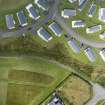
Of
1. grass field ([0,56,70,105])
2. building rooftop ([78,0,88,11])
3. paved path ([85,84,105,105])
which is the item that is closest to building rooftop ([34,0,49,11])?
building rooftop ([78,0,88,11])

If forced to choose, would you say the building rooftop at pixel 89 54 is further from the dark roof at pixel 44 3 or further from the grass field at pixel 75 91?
the dark roof at pixel 44 3

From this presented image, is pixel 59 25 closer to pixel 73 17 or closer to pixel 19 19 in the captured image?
pixel 73 17

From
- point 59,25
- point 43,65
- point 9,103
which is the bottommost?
point 9,103

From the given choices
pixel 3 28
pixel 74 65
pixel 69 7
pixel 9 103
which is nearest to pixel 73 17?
pixel 69 7

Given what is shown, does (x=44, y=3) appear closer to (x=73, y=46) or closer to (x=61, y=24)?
(x=61, y=24)

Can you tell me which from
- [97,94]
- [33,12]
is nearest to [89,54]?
[97,94]

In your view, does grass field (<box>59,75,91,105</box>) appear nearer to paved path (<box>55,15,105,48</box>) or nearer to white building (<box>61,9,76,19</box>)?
paved path (<box>55,15,105,48</box>)

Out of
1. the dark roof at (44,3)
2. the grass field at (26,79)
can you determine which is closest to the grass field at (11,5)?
the dark roof at (44,3)
